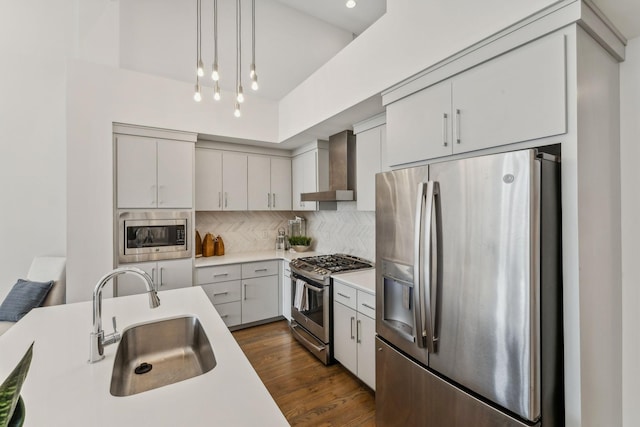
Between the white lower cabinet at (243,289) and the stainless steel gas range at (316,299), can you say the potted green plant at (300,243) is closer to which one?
the white lower cabinet at (243,289)

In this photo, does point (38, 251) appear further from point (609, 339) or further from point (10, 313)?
point (609, 339)

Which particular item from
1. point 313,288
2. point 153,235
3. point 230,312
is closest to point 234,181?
point 153,235

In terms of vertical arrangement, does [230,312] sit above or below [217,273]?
below

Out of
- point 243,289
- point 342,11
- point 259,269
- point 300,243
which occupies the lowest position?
point 243,289

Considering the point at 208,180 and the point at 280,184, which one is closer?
the point at 208,180

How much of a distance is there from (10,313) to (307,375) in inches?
107

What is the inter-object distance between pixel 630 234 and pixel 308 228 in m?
3.45

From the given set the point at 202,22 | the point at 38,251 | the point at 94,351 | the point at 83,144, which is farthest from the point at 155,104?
the point at 94,351

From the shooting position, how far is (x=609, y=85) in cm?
137

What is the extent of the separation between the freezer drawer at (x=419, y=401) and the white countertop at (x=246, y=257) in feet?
6.41

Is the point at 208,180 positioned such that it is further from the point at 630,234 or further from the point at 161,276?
the point at 630,234

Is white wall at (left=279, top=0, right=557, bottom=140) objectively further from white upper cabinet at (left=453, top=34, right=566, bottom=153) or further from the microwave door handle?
the microwave door handle

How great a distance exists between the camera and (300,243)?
412cm

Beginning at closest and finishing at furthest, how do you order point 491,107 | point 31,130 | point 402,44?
1. point 491,107
2. point 402,44
3. point 31,130
